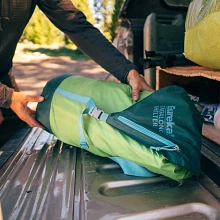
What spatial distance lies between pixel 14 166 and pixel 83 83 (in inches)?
16.1

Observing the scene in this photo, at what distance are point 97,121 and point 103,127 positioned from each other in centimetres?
3

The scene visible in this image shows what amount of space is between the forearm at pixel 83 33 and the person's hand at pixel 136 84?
0.09 m

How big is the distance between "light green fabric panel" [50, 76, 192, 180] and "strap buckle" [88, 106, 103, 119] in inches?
1.1

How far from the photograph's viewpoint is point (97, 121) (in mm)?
1027

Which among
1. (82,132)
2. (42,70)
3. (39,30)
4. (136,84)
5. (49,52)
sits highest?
(136,84)

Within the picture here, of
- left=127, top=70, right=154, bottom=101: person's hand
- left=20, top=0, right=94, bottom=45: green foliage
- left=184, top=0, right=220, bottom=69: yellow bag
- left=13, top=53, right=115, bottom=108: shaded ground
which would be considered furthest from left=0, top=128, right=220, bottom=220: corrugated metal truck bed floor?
left=20, top=0, right=94, bottom=45: green foliage

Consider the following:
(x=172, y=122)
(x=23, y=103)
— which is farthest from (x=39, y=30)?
(x=172, y=122)

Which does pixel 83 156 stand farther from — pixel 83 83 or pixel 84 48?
pixel 84 48

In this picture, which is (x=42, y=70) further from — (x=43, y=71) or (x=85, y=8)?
(x=85, y=8)

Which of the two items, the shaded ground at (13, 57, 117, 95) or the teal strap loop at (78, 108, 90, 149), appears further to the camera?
the shaded ground at (13, 57, 117, 95)

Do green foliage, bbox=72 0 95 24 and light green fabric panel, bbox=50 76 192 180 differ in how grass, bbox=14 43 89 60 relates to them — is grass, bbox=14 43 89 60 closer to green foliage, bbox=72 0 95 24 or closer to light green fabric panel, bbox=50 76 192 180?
green foliage, bbox=72 0 95 24

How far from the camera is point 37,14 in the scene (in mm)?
10656

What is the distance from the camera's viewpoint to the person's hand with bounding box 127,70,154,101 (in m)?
1.12

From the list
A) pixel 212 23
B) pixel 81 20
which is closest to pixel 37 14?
pixel 81 20
